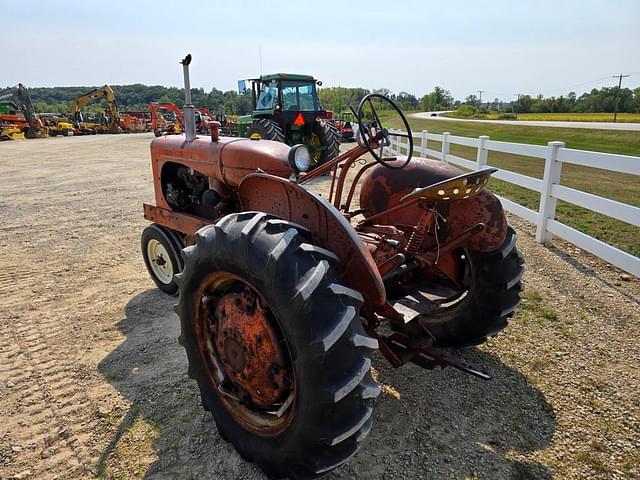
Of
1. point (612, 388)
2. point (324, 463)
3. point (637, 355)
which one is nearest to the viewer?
point (324, 463)

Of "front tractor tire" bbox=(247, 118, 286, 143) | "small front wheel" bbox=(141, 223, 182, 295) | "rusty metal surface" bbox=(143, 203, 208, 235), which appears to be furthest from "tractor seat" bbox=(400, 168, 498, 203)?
"front tractor tire" bbox=(247, 118, 286, 143)

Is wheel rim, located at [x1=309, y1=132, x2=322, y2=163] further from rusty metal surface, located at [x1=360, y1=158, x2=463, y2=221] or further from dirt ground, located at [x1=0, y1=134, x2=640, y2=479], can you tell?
rusty metal surface, located at [x1=360, y1=158, x2=463, y2=221]

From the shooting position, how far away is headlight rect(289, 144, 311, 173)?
2.63m

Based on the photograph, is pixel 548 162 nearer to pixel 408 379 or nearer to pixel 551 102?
pixel 408 379

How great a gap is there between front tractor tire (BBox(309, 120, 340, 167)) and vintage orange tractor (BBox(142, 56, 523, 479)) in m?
7.88

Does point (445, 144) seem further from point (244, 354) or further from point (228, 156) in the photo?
point (244, 354)

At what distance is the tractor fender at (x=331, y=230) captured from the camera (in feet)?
6.28

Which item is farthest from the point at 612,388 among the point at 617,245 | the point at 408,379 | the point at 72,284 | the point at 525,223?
the point at 72,284

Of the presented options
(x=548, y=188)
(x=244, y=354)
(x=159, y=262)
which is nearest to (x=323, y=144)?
(x=548, y=188)

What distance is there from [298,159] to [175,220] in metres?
1.53

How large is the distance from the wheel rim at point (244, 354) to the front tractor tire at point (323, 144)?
9.06m

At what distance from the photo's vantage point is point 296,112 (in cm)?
1186

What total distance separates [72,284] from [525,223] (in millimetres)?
5427

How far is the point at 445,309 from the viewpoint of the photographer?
299 centimetres
